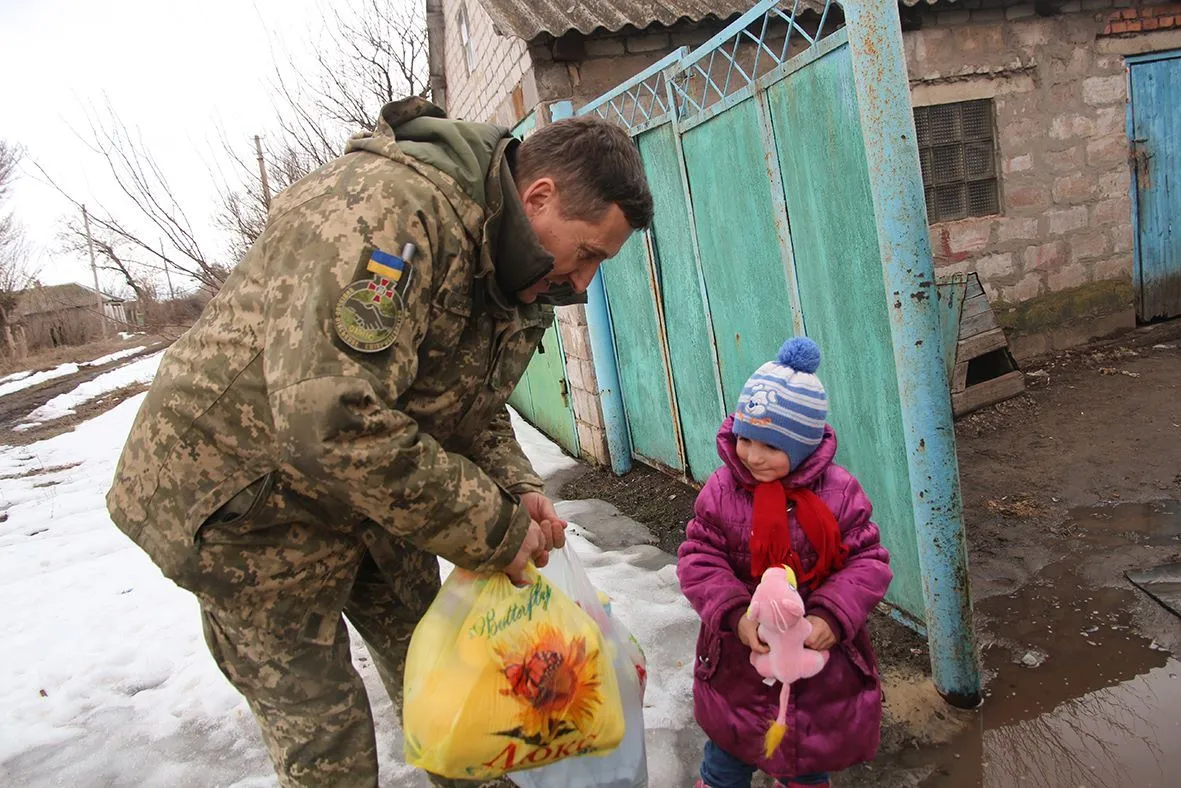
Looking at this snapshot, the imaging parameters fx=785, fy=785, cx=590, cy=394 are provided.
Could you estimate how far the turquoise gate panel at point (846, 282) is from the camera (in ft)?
7.16

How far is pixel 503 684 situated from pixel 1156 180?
23.4ft

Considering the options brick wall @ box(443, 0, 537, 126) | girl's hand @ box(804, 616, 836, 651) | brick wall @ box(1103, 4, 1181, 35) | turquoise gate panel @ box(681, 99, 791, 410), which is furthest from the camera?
brick wall @ box(1103, 4, 1181, 35)

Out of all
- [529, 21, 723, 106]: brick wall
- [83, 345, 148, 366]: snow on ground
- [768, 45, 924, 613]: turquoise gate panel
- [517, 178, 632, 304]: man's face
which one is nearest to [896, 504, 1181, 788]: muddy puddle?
[768, 45, 924, 613]: turquoise gate panel

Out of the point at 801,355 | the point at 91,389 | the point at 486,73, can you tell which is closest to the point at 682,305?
the point at 801,355

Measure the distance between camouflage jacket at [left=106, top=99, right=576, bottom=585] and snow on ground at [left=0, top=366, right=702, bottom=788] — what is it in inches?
47.8

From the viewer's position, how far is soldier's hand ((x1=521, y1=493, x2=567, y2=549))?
65.3 inches

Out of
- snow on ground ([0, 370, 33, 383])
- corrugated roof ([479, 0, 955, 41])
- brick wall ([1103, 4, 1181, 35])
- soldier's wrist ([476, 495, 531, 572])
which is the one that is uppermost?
corrugated roof ([479, 0, 955, 41])

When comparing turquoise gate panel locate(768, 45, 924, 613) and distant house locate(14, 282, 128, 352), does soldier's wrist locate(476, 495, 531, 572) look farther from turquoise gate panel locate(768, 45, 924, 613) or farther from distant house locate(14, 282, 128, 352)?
distant house locate(14, 282, 128, 352)

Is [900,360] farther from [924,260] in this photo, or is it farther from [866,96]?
[866,96]

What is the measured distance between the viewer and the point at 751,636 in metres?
1.61

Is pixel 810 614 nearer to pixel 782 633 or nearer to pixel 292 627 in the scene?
pixel 782 633

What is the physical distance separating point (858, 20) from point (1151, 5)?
6004 millimetres

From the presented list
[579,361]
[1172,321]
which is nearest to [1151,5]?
[1172,321]

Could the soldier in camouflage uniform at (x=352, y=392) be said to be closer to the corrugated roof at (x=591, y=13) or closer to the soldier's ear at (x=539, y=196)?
the soldier's ear at (x=539, y=196)
